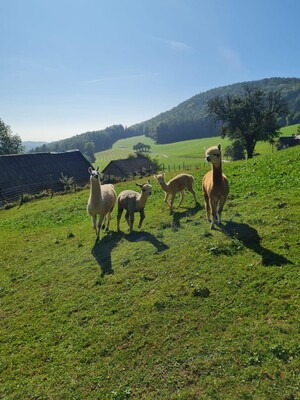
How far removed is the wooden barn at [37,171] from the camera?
40.2m

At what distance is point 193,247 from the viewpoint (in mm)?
9227

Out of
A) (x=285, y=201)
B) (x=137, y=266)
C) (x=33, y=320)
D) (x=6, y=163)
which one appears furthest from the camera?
(x=6, y=163)

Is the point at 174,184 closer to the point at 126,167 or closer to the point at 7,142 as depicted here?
the point at 126,167

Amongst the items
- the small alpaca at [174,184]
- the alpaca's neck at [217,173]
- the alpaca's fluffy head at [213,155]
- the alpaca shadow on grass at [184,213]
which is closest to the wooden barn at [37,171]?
the small alpaca at [174,184]

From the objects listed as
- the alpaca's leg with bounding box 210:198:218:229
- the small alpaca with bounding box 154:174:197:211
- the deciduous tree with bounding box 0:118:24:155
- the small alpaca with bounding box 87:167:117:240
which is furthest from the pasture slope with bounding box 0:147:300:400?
the deciduous tree with bounding box 0:118:24:155

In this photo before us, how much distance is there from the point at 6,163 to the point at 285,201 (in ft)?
141

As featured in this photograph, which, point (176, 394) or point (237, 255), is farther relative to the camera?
point (237, 255)

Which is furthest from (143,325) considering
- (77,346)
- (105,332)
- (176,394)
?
(176,394)

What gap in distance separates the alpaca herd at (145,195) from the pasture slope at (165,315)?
36.3 inches

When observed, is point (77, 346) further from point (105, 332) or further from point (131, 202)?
point (131, 202)

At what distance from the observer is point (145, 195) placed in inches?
502

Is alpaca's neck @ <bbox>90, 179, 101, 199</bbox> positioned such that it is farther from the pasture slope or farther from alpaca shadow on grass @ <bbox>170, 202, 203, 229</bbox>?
alpaca shadow on grass @ <bbox>170, 202, 203, 229</bbox>

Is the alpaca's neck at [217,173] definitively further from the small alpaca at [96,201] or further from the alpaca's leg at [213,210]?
the small alpaca at [96,201]

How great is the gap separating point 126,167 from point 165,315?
50352 millimetres
